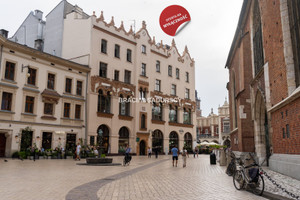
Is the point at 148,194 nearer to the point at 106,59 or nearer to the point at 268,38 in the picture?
the point at 268,38

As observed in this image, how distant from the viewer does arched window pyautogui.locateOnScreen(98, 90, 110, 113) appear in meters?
34.8

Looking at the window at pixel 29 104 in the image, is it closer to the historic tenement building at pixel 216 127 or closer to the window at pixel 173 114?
the window at pixel 173 114

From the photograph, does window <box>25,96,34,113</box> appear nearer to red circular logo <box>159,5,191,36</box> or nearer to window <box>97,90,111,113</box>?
window <box>97,90,111,113</box>

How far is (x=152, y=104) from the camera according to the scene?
42.6 meters

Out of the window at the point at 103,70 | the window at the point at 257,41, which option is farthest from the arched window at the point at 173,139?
the window at the point at 257,41

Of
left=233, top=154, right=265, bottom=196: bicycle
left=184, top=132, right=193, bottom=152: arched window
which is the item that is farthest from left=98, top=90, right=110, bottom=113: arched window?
left=233, top=154, right=265, bottom=196: bicycle

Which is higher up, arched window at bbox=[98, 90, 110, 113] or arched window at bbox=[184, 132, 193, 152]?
arched window at bbox=[98, 90, 110, 113]

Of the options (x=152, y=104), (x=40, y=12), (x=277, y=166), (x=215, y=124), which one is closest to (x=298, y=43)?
(x=277, y=166)

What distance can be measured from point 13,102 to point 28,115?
1927 mm

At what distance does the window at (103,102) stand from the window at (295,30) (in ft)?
86.1

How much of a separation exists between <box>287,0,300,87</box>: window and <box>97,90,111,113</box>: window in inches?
1033

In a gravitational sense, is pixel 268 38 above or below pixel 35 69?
below

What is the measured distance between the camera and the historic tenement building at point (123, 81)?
34812 mm

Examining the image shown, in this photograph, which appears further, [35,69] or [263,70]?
[35,69]
